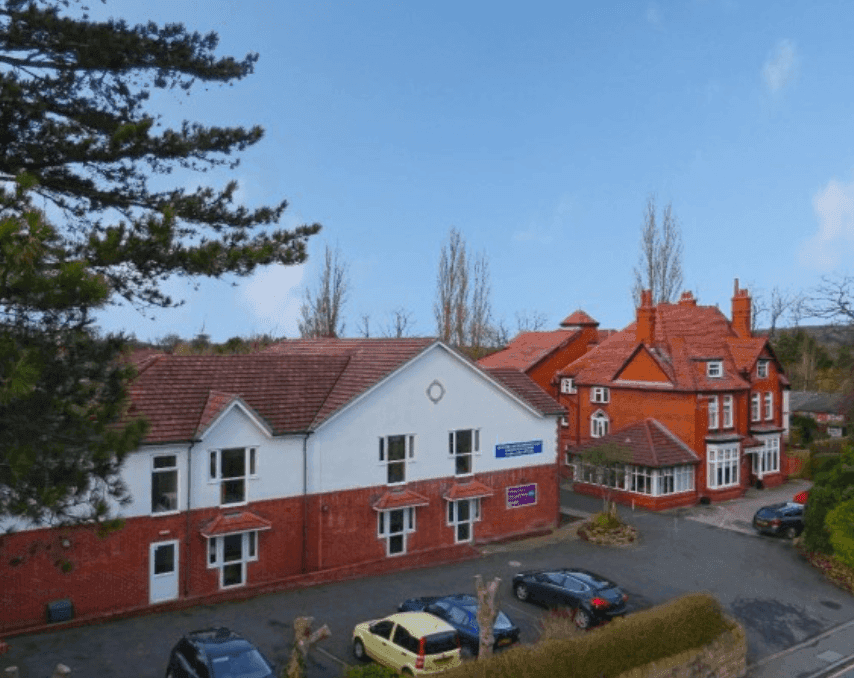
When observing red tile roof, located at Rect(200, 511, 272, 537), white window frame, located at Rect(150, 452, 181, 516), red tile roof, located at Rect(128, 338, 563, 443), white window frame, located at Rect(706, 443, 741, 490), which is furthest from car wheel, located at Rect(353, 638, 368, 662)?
white window frame, located at Rect(706, 443, 741, 490)

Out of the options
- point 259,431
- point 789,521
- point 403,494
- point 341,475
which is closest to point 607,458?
point 789,521

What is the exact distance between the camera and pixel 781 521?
3036cm

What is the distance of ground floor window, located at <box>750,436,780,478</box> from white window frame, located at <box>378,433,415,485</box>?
906 inches

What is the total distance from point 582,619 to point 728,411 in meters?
Result: 21.8

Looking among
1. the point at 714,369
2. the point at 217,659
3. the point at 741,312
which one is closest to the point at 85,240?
the point at 217,659

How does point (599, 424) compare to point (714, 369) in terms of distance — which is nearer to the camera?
point (714, 369)

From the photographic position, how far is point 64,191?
43.4ft

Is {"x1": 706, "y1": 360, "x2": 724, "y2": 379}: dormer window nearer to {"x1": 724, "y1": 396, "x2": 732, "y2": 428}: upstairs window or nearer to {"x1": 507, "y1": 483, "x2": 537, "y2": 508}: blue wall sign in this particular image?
{"x1": 724, "y1": 396, "x2": 732, "y2": 428}: upstairs window

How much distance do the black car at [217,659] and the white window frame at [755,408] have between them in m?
32.8

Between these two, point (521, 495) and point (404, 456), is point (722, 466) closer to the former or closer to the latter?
point (521, 495)

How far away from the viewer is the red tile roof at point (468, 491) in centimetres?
2728

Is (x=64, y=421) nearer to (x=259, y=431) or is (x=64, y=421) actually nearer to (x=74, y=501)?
(x=74, y=501)

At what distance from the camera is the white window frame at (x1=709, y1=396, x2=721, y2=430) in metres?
37.2

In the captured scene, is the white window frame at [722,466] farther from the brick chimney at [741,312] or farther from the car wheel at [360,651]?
the car wheel at [360,651]
